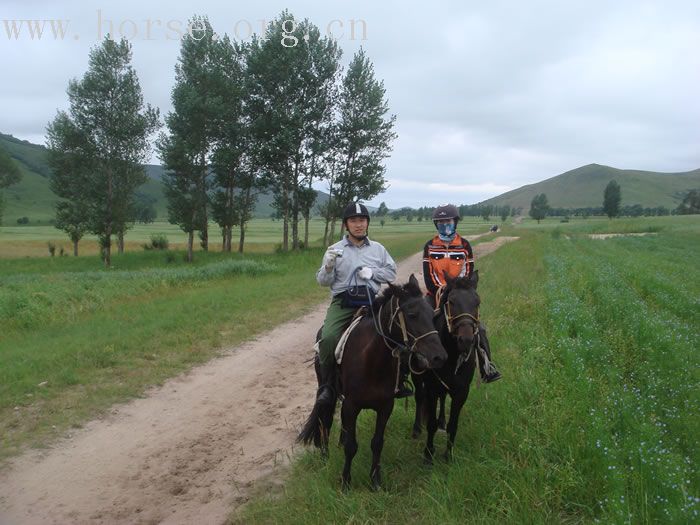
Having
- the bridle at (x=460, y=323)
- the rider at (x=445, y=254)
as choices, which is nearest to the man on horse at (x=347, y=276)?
the bridle at (x=460, y=323)

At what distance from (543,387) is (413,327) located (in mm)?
2887

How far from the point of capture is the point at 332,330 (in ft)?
16.8

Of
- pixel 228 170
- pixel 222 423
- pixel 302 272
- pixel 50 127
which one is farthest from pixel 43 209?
pixel 222 423

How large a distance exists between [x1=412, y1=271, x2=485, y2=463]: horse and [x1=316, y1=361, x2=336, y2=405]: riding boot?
39.1 inches

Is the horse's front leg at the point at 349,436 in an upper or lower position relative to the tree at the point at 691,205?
lower

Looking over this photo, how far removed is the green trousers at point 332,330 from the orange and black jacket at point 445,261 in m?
1.35

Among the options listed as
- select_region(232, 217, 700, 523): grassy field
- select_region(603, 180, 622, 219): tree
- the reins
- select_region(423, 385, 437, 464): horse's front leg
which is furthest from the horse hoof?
select_region(603, 180, 622, 219): tree

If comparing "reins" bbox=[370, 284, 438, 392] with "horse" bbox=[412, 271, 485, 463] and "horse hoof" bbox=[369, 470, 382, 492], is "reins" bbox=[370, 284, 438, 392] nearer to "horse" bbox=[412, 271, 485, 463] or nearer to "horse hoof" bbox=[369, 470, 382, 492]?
"horse" bbox=[412, 271, 485, 463]

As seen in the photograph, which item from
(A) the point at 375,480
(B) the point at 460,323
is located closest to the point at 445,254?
(B) the point at 460,323

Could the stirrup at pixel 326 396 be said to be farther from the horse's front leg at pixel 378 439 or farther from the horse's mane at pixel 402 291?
the horse's mane at pixel 402 291

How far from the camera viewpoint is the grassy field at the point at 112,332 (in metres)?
7.04

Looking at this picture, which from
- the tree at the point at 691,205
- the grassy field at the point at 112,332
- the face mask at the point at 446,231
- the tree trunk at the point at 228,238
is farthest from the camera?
the tree at the point at 691,205

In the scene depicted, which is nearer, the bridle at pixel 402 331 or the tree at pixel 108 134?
the bridle at pixel 402 331

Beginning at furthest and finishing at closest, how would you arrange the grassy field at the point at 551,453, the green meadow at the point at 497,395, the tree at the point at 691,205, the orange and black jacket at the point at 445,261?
the tree at the point at 691,205 < the orange and black jacket at the point at 445,261 < the green meadow at the point at 497,395 < the grassy field at the point at 551,453
